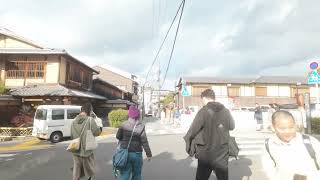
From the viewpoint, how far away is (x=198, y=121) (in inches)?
186

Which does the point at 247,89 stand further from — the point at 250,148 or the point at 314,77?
the point at 314,77

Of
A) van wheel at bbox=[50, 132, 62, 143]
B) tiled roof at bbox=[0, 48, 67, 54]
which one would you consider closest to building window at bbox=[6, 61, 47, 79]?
tiled roof at bbox=[0, 48, 67, 54]

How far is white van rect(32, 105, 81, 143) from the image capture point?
16.6 meters

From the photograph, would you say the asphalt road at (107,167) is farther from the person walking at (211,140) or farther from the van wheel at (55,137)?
the van wheel at (55,137)

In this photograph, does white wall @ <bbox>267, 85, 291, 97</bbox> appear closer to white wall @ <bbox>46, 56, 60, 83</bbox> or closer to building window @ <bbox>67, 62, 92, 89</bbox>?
building window @ <bbox>67, 62, 92, 89</bbox>

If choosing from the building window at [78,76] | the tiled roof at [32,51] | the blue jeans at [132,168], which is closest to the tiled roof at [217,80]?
the building window at [78,76]

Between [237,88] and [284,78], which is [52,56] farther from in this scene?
[284,78]

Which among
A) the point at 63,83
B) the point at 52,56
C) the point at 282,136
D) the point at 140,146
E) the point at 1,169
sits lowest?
the point at 1,169

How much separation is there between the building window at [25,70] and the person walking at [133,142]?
70.6ft

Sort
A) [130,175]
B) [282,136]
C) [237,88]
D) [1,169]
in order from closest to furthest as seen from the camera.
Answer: [282,136] < [130,175] < [1,169] < [237,88]

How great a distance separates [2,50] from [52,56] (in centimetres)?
362

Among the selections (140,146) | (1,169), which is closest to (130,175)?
(140,146)

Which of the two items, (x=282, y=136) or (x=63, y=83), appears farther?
(x=63, y=83)

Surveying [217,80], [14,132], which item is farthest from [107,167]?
[217,80]
